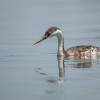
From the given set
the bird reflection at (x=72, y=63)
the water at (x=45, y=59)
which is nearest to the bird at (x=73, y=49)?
the bird reflection at (x=72, y=63)

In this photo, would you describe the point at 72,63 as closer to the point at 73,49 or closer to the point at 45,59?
the point at 45,59

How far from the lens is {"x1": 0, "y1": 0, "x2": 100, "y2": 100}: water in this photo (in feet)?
44.4

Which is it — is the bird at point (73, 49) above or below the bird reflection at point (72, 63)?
above

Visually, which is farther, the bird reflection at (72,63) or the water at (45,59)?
the bird reflection at (72,63)

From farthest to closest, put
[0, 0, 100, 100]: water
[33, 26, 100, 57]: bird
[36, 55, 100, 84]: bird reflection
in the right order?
[33, 26, 100, 57]: bird, [36, 55, 100, 84]: bird reflection, [0, 0, 100, 100]: water

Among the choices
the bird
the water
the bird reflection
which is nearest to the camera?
the water

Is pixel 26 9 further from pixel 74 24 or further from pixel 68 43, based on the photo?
pixel 68 43

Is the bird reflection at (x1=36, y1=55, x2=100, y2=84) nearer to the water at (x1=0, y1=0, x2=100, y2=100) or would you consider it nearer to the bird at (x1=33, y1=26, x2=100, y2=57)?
the water at (x1=0, y1=0, x2=100, y2=100)

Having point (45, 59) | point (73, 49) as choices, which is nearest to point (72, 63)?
point (45, 59)

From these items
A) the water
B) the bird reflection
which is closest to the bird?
the bird reflection

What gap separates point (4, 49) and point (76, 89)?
9.32 m

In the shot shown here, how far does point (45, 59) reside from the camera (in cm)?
1966

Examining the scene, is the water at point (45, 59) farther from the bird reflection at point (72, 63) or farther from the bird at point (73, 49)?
the bird at point (73, 49)

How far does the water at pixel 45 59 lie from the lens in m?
13.5
